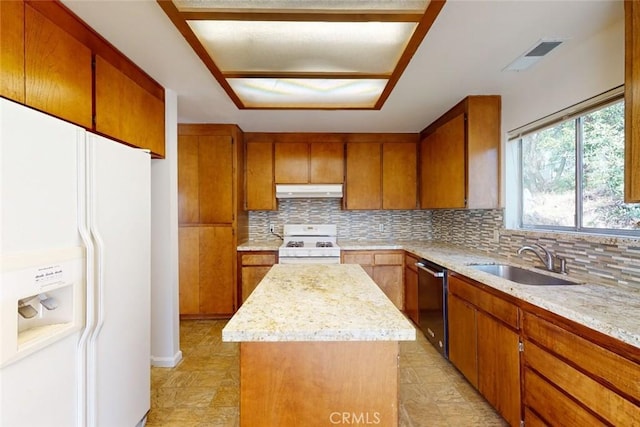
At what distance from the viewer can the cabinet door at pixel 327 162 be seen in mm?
3809

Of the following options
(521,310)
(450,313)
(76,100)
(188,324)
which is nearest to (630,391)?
(521,310)

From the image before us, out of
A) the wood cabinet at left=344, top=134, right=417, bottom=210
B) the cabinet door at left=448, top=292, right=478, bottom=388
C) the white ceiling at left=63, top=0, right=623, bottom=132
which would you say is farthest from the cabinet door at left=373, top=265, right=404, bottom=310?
the white ceiling at left=63, top=0, right=623, bottom=132

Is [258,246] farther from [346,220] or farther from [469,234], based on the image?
[469,234]

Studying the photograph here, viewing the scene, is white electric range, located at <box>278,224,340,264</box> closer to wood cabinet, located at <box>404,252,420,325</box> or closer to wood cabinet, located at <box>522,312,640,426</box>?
wood cabinet, located at <box>404,252,420,325</box>

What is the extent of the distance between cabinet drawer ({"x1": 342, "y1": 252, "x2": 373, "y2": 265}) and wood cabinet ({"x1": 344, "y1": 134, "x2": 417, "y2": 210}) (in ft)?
2.08

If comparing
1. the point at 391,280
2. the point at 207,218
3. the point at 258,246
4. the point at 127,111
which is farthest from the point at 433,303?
the point at 127,111

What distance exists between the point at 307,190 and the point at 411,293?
1.75 m

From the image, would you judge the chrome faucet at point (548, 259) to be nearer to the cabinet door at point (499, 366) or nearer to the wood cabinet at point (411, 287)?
the cabinet door at point (499, 366)

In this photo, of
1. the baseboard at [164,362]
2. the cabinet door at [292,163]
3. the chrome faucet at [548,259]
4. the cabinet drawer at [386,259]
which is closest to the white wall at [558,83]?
the chrome faucet at [548,259]

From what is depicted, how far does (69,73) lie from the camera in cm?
152

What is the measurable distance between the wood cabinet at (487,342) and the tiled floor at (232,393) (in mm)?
131

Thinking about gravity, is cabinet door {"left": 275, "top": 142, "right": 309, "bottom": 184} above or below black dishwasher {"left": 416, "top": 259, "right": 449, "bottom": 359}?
above

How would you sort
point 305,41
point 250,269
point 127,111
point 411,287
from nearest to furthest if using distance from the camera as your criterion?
point 305,41 → point 127,111 → point 411,287 → point 250,269

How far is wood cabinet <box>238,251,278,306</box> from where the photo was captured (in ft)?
11.4
